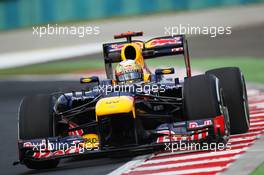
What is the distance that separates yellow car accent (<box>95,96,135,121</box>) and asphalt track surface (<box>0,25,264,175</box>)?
24.7 inches

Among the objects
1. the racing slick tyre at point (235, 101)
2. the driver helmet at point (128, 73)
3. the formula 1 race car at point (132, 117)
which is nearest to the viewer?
the formula 1 race car at point (132, 117)

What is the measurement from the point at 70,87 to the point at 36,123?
10.7 meters

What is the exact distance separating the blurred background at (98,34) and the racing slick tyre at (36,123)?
12.0 meters

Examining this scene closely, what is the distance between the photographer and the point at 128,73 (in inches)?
523

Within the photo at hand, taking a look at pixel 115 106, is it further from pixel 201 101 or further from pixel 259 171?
pixel 259 171

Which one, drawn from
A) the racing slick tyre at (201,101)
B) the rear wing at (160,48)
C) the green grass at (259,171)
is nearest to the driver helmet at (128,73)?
the rear wing at (160,48)

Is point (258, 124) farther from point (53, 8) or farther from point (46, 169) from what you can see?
point (53, 8)

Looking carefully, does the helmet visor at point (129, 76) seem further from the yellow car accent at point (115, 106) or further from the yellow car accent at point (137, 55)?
the yellow car accent at point (115, 106)

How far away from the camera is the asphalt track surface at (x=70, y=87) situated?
39.1 feet

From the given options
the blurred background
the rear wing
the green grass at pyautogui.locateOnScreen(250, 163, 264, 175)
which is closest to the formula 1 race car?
the rear wing

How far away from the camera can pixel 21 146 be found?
11.9m

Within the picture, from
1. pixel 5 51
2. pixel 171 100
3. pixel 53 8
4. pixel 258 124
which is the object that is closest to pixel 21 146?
pixel 171 100

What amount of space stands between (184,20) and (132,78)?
2698 centimetres

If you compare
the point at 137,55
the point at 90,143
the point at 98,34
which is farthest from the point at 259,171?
the point at 98,34
